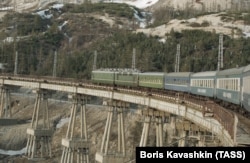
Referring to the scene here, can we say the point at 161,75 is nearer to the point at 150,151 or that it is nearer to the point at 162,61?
the point at 150,151

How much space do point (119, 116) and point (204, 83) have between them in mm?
13079

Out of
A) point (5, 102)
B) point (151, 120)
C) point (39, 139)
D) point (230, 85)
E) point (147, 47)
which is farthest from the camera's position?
point (147, 47)

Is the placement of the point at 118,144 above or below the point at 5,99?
above

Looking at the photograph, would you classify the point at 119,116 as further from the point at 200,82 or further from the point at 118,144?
the point at 200,82

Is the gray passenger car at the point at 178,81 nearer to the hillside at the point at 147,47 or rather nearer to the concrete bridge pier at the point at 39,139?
the concrete bridge pier at the point at 39,139

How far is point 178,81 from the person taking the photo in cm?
5116

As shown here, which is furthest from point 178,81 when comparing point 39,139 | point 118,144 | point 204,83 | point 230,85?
point 39,139

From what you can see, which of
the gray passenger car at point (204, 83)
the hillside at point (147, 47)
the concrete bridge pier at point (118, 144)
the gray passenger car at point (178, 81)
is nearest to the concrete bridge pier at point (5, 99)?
the hillside at point (147, 47)

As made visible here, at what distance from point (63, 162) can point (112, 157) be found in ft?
35.9

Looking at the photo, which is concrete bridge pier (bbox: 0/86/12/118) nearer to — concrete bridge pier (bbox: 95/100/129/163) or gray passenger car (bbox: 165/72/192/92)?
concrete bridge pier (bbox: 95/100/129/163)

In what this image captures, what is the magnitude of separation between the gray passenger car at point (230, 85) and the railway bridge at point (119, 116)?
6.33 feet

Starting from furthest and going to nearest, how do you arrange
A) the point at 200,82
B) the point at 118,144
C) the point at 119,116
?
the point at 118,144 → the point at 119,116 → the point at 200,82

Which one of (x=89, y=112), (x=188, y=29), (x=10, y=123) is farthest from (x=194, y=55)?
(x=10, y=123)

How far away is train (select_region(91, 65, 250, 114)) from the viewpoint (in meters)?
29.6
